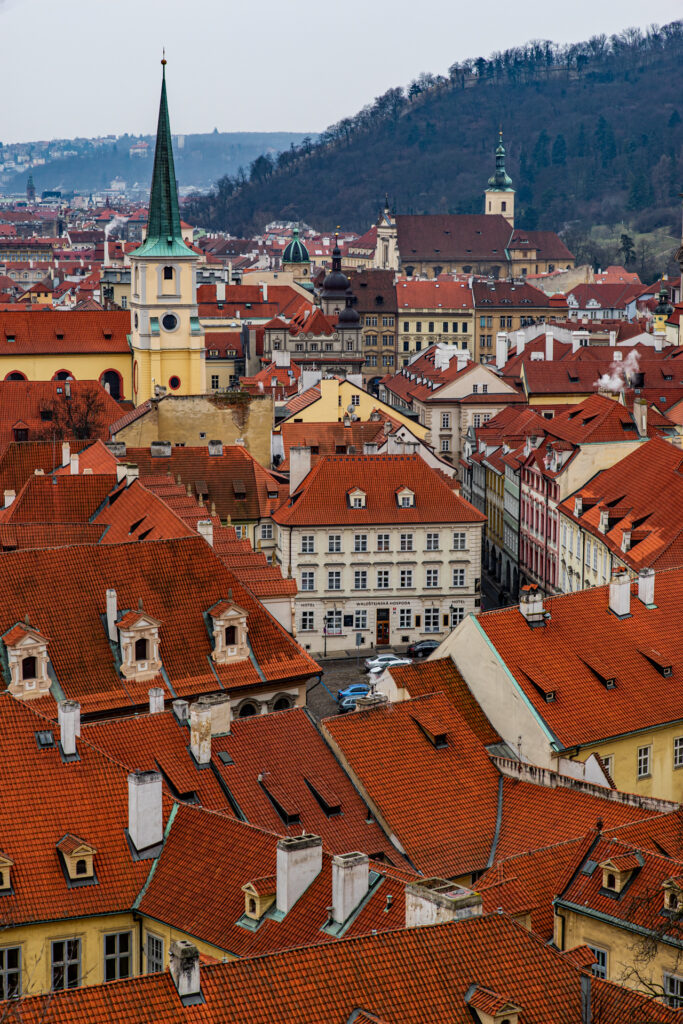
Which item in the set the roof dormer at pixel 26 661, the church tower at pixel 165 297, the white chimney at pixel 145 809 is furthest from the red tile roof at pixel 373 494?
the church tower at pixel 165 297

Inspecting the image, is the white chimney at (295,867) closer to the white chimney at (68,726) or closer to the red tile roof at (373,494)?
the white chimney at (68,726)

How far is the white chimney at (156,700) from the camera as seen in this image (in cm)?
4319

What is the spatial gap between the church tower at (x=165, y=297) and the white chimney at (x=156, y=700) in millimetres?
72014

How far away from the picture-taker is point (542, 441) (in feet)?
283

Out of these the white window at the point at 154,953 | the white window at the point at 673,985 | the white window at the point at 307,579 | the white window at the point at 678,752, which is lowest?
the white window at the point at 307,579

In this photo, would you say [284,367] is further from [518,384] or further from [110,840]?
[110,840]

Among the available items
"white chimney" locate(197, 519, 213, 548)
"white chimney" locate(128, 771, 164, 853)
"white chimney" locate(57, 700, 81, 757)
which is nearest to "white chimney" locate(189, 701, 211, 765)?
"white chimney" locate(57, 700, 81, 757)

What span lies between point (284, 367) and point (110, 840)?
306 ft

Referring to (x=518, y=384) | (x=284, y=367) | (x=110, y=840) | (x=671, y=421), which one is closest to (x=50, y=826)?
(x=110, y=840)

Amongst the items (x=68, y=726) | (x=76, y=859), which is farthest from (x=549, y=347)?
(x=76, y=859)

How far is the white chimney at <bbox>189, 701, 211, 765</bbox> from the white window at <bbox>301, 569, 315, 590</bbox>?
114 feet

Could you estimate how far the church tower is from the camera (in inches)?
4525

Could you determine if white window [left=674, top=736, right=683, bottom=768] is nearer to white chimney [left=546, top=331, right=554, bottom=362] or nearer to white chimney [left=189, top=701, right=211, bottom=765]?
white chimney [left=189, top=701, right=211, bottom=765]

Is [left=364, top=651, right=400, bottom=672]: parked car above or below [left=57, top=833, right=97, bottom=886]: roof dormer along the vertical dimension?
below
